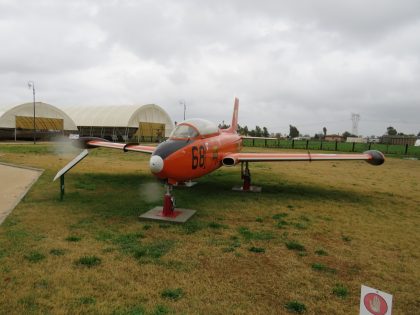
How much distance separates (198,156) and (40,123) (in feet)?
178

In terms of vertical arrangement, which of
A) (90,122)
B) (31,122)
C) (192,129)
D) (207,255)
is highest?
(90,122)

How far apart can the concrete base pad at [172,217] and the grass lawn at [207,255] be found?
0.25 m

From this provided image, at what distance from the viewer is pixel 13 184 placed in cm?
1363

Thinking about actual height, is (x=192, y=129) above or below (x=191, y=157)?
above

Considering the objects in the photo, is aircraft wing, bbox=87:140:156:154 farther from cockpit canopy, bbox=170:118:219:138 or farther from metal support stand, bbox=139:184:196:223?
metal support stand, bbox=139:184:196:223

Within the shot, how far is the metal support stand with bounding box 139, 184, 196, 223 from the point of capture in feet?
28.9

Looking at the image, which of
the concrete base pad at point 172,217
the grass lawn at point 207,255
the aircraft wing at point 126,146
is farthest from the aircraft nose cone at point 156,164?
the aircraft wing at point 126,146

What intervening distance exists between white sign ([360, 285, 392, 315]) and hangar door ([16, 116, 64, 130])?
59.7m

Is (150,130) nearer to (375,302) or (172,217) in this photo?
(172,217)

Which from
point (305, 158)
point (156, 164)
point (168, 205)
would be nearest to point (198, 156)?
point (168, 205)

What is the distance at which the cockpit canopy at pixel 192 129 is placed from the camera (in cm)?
995

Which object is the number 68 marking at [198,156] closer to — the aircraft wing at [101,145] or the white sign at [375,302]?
the aircraft wing at [101,145]

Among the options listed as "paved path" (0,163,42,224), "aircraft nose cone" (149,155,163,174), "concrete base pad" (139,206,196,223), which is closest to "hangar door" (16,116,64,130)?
"paved path" (0,163,42,224)

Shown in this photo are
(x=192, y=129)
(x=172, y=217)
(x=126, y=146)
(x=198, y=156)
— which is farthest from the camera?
(x=126, y=146)
